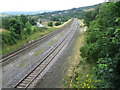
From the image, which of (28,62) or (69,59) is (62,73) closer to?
(69,59)

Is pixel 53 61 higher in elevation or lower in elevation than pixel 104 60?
lower

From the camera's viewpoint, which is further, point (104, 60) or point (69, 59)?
point (69, 59)

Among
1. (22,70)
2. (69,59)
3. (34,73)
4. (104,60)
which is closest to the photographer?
(104,60)

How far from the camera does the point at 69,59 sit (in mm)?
14211

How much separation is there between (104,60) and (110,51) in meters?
0.48

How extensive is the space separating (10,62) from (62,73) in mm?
6098

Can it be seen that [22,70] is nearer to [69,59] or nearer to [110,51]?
[69,59]

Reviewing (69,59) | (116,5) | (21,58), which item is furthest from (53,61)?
(116,5)

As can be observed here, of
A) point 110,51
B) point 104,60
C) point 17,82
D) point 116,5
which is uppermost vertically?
point 116,5

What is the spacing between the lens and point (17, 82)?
9.36 m

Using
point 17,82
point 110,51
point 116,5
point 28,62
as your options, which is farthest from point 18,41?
point 110,51

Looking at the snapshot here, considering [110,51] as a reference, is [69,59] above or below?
below

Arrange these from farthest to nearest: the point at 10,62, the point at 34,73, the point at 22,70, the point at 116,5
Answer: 1. the point at 10,62
2. the point at 22,70
3. the point at 34,73
4. the point at 116,5

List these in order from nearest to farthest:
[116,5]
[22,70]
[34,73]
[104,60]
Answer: [104,60], [116,5], [34,73], [22,70]
